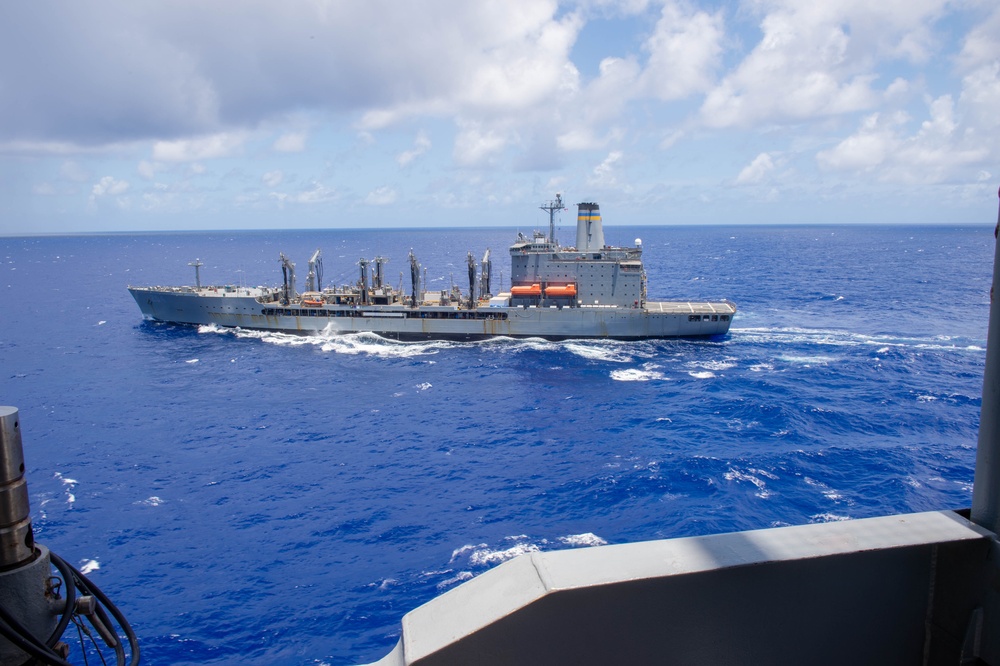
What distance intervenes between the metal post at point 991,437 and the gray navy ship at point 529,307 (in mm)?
51274

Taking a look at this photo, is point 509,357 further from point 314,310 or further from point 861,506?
point 861,506

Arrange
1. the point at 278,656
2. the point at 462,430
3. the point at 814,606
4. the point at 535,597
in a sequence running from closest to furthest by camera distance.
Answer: the point at 535,597
the point at 814,606
the point at 278,656
the point at 462,430

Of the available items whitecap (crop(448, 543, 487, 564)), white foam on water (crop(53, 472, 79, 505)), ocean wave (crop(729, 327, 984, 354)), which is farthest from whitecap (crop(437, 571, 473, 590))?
ocean wave (crop(729, 327, 984, 354))

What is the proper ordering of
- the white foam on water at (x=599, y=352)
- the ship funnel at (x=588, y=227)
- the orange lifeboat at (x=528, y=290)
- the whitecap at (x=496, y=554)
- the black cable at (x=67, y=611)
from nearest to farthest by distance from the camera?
1. the black cable at (x=67, y=611)
2. the whitecap at (x=496, y=554)
3. the white foam on water at (x=599, y=352)
4. the orange lifeboat at (x=528, y=290)
5. the ship funnel at (x=588, y=227)

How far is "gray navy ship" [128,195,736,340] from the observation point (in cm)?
5584

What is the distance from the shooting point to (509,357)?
51.3 metres

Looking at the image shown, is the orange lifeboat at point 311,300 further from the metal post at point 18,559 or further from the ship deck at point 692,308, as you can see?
Result: the metal post at point 18,559

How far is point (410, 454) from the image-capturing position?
31062 mm

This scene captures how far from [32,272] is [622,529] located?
543 ft

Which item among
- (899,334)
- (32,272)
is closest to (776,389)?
(899,334)

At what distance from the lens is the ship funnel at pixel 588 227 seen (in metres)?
60.8

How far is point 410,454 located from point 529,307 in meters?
28.0

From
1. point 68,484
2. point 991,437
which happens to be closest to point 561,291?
point 68,484

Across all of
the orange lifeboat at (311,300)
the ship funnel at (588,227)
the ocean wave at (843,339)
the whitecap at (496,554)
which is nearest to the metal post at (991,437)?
the whitecap at (496,554)
